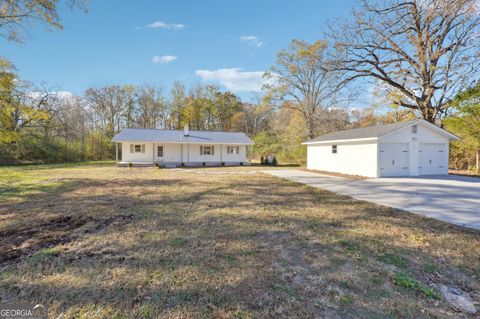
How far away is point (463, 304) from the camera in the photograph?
2473 millimetres

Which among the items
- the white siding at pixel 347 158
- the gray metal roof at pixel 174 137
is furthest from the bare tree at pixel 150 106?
the white siding at pixel 347 158

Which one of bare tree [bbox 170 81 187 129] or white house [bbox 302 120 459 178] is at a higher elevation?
bare tree [bbox 170 81 187 129]

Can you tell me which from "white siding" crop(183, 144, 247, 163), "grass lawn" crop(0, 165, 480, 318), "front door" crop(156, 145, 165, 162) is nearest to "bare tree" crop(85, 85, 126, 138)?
"front door" crop(156, 145, 165, 162)

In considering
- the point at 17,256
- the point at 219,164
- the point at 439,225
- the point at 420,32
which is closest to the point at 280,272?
the point at 17,256

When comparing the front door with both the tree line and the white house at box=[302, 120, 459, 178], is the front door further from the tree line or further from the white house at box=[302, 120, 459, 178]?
the white house at box=[302, 120, 459, 178]

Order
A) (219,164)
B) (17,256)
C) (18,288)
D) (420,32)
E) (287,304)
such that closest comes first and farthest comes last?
1. (287,304)
2. (18,288)
3. (17,256)
4. (420,32)
5. (219,164)

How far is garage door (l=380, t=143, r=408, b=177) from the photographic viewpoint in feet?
41.4

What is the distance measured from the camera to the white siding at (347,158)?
41.8 feet

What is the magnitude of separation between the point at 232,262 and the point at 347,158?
13557mm

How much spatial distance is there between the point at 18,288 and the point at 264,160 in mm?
22776

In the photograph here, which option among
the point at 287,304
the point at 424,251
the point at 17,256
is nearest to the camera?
the point at 287,304

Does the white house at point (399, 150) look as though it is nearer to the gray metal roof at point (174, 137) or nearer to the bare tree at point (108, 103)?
the gray metal roof at point (174, 137)

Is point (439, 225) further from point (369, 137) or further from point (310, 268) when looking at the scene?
point (369, 137)

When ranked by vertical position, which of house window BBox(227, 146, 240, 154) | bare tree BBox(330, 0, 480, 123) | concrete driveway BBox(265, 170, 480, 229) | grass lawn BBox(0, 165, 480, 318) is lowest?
grass lawn BBox(0, 165, 480, 318)
